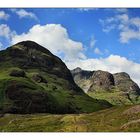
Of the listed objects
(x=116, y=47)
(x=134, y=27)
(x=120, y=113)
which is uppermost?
(x=134, y=27)
